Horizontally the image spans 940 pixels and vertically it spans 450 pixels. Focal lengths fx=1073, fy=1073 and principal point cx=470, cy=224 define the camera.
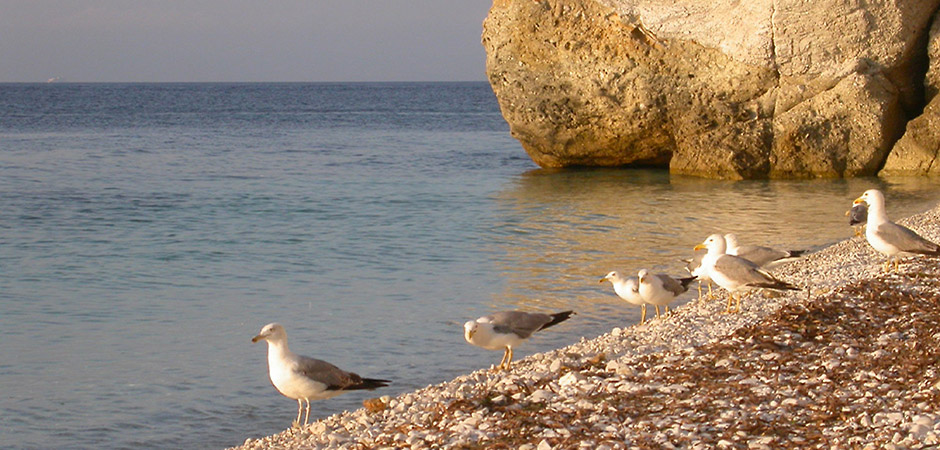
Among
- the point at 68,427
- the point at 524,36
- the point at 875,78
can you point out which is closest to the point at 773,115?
the point at 875,78

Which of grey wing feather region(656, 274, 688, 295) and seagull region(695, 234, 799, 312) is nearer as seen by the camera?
seagull region(695, 234, 799, 312)

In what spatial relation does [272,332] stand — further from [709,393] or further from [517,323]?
[709,393]

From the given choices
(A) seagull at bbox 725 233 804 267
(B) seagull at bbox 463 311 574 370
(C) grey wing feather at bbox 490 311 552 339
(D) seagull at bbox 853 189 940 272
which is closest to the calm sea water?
(B) seagull at bbox 463 311 574 370

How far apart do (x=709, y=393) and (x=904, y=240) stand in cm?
517

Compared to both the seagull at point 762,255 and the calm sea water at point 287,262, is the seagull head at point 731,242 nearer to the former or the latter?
the seagull at point 762,255

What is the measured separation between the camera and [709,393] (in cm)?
677

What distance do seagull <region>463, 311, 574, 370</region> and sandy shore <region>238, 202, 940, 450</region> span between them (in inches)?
10.0

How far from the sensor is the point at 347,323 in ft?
36.6

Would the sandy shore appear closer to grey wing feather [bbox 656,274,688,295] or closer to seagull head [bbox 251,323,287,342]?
Result: grey wing feather [bbox 656,274,688,295]

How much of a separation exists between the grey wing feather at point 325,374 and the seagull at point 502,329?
3.93ft

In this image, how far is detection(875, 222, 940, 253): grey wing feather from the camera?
428 inches

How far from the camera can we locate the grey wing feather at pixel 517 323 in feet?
27.6

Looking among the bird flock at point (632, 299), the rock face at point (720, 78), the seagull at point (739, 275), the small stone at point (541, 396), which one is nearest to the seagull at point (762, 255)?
the bird flock at point (632, 299)

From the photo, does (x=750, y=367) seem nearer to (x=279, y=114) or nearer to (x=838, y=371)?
(x=838, y=371)
